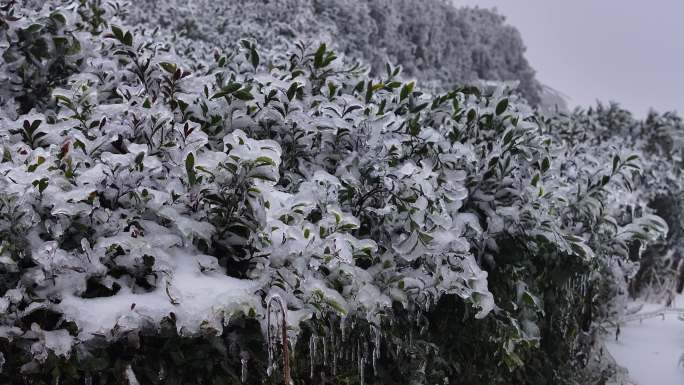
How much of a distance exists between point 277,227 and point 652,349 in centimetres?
405

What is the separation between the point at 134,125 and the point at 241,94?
19.0 inches

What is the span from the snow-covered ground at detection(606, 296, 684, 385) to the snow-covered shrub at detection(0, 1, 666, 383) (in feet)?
4.37

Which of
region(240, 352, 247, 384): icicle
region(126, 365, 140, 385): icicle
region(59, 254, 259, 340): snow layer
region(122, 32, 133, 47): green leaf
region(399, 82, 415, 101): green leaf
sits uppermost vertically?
region(399, 82, 415, 101): green leaf

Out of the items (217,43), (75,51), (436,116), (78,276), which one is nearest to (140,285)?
(78,276)

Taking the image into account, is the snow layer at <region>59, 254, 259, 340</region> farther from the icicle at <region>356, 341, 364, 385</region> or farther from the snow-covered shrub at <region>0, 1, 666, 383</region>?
the icicle at <region>356, 341, 364, 385</region>

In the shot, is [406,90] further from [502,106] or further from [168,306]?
[168,306]

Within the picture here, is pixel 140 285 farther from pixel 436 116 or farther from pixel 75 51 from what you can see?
pixel 436 116

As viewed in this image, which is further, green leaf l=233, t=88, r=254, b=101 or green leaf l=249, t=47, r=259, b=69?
green leaf l=249, t=47, r=259, b=69

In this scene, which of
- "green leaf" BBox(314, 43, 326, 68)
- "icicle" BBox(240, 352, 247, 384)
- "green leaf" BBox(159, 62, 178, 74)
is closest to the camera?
"icicle" BBox(240, 352, 247, 384)

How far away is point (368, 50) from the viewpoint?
1161cm

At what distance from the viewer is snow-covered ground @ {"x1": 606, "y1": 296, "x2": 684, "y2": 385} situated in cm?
445

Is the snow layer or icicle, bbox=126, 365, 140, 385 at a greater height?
the snow layer

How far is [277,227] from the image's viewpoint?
2.04m

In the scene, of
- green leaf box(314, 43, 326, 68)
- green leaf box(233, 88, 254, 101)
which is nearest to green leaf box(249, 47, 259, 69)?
green leaf box(314, 43, 326, 68)
